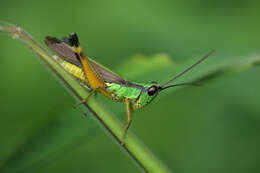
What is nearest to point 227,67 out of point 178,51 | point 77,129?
point 77,129

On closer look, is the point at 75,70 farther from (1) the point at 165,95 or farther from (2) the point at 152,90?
(1) the point at 165,95

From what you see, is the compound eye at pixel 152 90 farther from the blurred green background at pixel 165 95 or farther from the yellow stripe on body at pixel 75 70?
the blurred green background at pixel 165 95

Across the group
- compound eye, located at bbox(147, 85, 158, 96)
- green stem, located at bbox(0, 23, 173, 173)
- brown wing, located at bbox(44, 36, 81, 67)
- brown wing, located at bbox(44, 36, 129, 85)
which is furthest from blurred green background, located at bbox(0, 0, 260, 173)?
green stem, located at bbox(0, 23, 173, 173)

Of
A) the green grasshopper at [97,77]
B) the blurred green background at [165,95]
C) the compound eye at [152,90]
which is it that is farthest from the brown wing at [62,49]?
the blurred green background at [165,95]

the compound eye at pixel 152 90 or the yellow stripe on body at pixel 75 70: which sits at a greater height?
the yellow stripe on body at pixel 75 70

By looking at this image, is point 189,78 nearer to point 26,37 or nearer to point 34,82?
point 26,37

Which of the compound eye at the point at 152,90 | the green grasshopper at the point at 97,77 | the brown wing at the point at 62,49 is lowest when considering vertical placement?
the compound eye at the point at 152,90
